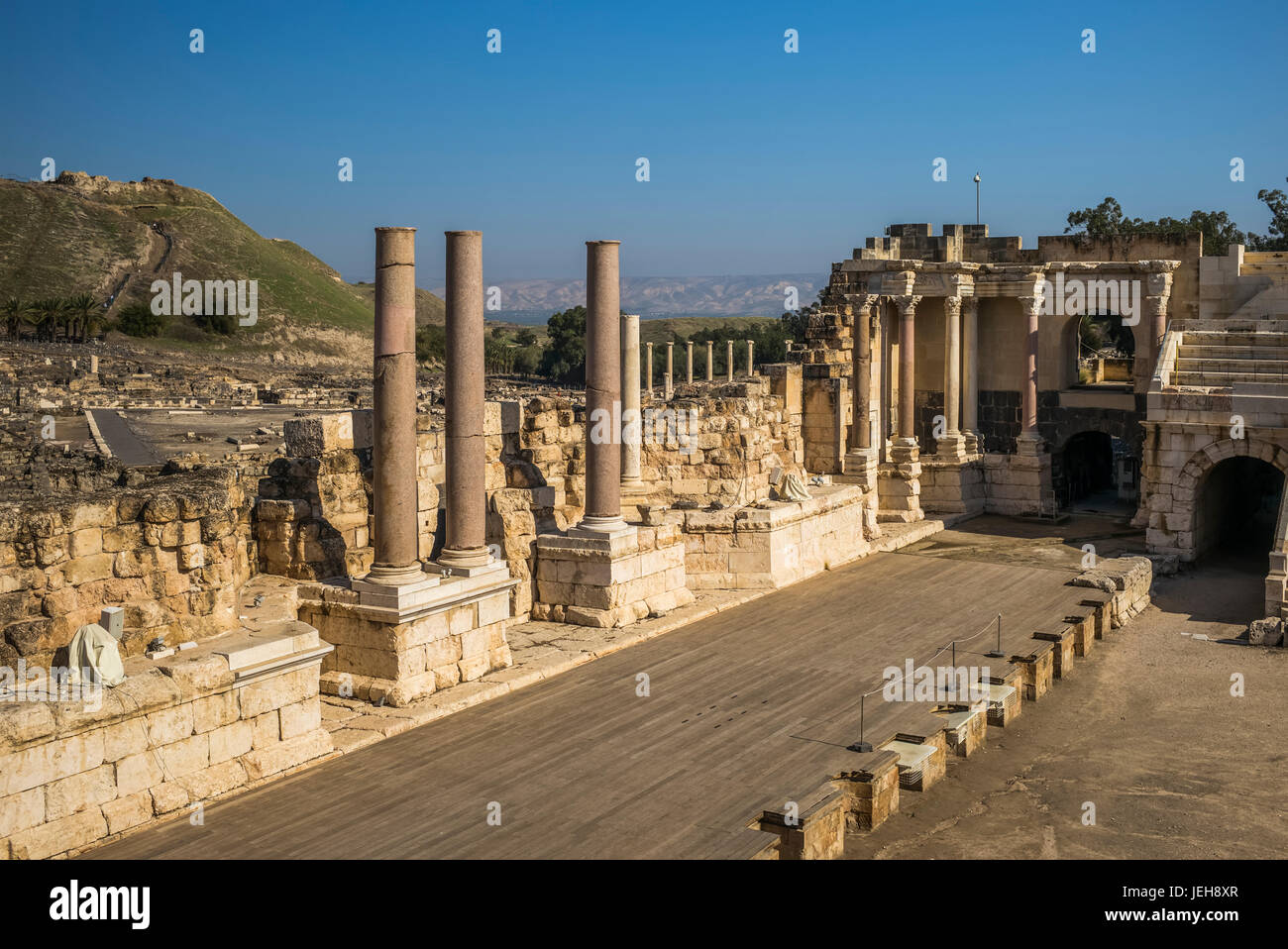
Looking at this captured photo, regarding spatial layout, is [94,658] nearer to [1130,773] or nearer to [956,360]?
[1130,773]

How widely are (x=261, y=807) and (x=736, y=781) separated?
4169mm

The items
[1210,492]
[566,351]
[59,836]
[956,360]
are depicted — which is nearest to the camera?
[59,836]

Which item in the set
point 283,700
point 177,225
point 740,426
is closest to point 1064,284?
point 740,426

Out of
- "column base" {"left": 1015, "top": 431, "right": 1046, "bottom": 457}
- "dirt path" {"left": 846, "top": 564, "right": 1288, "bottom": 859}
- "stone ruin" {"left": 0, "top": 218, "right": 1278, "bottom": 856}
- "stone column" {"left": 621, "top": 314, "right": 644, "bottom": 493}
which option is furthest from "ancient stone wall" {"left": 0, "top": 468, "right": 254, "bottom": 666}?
"column base" {"left": 1015, "top": 431, "right": 1046, "bottom": 457}

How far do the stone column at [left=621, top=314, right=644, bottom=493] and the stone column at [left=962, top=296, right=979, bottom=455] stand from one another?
443 inches

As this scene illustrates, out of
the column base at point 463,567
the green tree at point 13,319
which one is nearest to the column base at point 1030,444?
the column base at point 463,567

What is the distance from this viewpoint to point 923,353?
31.4 meters

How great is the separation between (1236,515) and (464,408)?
18475 millimetres

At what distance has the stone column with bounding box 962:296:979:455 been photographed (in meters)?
30.1

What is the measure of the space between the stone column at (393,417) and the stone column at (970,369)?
60.0 ft

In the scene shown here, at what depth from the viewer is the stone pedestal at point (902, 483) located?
2786 centimetres

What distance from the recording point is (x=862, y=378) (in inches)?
1080

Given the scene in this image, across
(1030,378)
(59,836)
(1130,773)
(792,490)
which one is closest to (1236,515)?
(1030,378)
